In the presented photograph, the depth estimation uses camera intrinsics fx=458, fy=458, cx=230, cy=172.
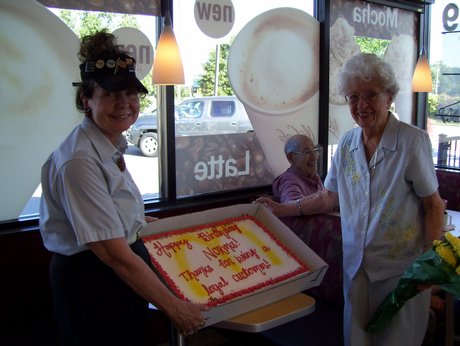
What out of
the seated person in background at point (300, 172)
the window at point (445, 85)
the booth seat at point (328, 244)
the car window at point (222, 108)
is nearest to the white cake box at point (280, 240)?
the booth seat at point (328, 244)

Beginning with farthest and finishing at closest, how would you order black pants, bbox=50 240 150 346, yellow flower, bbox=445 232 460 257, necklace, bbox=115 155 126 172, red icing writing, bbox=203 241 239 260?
red icing writing, bbox=203 241 239 260 → necklace, bbox=115 155 126 172 → black pants, bbox=50 240 150 346 → yellow flower, bbox=445 232 460 257

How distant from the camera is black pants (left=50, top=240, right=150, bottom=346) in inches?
56.9

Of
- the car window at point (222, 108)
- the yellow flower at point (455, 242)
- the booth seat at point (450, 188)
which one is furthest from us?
the booth seat at point (450, 188)

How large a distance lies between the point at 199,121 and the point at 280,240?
1.57 meters

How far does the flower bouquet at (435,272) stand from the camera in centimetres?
135

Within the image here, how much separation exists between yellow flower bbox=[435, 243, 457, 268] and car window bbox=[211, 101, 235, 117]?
229cm

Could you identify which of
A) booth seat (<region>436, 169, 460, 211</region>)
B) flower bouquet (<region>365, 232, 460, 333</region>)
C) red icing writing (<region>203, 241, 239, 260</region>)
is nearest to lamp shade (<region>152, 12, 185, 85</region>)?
red icing writing (<region>203, 241, 239, 260</region>)

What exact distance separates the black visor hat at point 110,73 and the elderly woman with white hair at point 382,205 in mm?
936

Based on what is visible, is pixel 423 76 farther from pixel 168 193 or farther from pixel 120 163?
pixel 120 163

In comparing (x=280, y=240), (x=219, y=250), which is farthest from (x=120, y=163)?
(x=280, y=240)

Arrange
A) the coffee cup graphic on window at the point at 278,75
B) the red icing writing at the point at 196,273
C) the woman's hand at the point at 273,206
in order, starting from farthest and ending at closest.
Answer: the coffee cup graphic on window at the point at 278,75
the woman's hand at the point at 273,206
the red icing writing at the point at 196,273

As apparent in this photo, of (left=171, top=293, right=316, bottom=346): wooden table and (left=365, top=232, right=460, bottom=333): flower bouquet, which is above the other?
(left=365, top=232, right=460, bottom=333): flower bouquet

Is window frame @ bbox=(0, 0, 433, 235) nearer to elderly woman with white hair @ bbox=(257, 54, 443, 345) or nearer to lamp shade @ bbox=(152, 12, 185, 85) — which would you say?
lamp shade @ bbox=(152, 12, 185, 85)

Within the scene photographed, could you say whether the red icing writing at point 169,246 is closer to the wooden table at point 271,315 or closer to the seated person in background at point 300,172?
the wooden table at point 271,315
